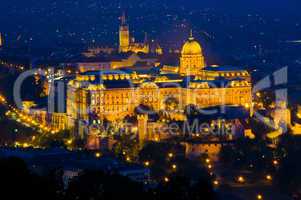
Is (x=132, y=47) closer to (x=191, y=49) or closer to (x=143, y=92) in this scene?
(x=191, y=49)

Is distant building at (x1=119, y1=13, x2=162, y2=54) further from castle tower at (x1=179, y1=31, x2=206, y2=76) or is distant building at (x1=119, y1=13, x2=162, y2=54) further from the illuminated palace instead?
the illuminated palace

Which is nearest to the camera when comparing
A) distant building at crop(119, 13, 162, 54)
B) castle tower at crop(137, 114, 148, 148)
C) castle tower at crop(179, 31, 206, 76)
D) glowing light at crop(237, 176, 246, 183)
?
glowing light at crop(237, 176, 246, 183)

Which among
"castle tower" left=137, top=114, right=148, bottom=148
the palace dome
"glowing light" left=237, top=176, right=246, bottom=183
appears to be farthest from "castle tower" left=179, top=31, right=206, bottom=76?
"glowing light" left=237, top=176, right=246, bottom=183

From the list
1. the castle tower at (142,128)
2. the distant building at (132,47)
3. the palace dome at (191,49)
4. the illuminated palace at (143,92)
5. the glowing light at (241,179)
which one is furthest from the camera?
the distant building at (132,47)

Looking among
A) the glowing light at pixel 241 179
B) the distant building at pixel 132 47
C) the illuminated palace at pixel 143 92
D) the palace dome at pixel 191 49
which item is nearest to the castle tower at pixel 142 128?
the illuminated palace at pixel 143 92

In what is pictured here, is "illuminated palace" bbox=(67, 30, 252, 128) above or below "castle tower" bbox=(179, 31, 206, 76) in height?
below

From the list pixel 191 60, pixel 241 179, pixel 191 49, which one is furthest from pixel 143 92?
pixel 241 179

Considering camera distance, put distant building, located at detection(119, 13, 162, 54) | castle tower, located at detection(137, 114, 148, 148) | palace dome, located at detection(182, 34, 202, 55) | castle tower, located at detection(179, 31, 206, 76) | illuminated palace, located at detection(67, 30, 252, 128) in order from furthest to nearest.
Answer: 1. distant building, located at detection(119, 13, 162, 54)
2. palace dome, located at detection(182, 34, 202, 55)
3. castle tower, located at detection(179, 31, 206, 76)
4. illuminated palace, located at detection(67, 30, 252, 128)
5. castle tower, located at detection(137, 114, 148, 148)

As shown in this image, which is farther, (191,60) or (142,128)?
(191,60)

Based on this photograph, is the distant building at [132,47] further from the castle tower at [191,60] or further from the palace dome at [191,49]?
the castle tower at [191,60]
